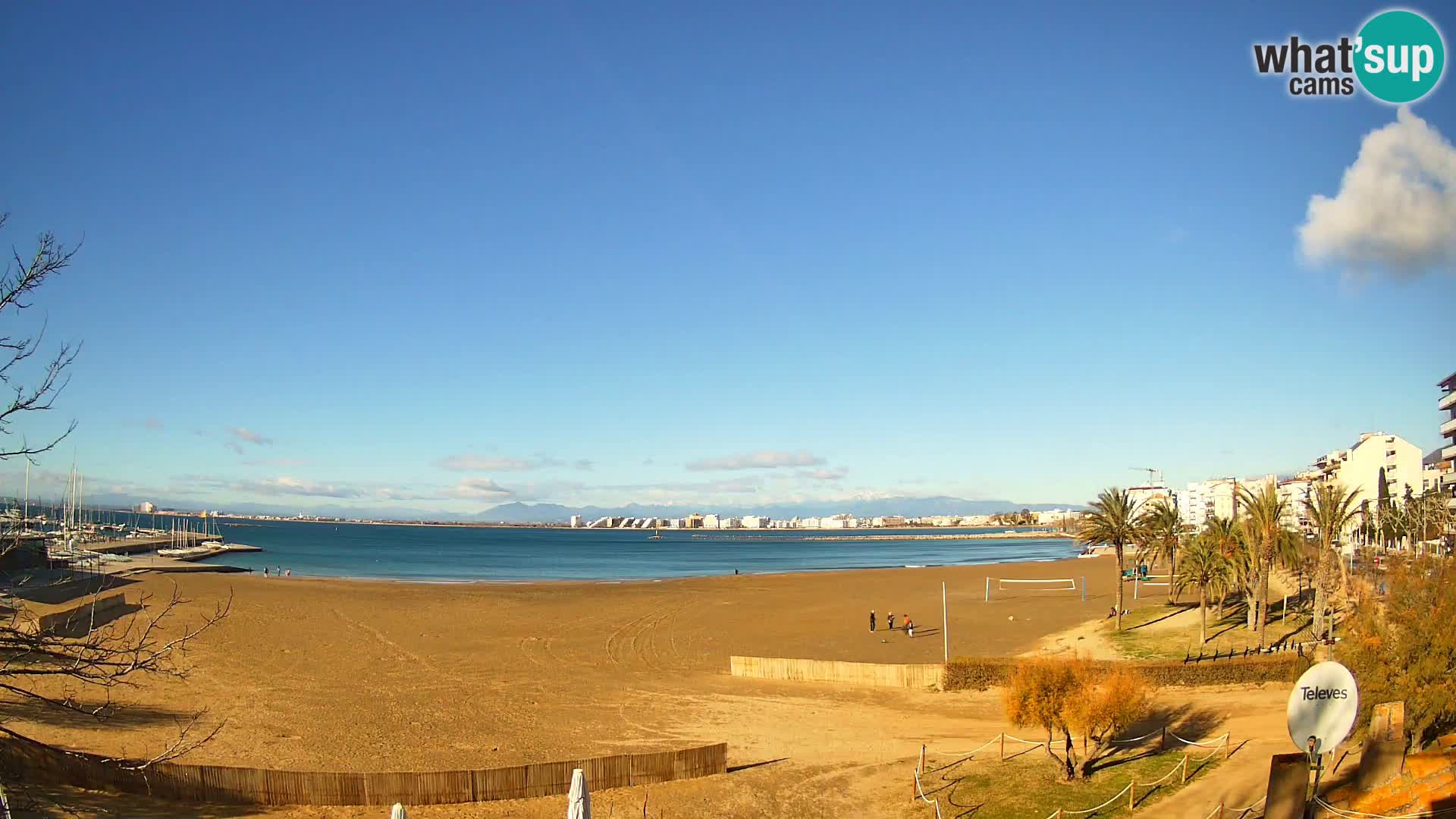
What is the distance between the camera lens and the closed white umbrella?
1107 centimetres

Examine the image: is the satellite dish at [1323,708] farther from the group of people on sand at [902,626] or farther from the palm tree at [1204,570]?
the group of people on sand at [902,626]

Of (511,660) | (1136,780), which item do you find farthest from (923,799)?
(511,660)

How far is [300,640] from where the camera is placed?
4206 cm

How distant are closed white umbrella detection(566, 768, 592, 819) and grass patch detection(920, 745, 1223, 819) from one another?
1002 centimetres

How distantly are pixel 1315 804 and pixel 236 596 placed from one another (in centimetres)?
6274

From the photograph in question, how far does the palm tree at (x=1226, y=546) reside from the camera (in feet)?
128

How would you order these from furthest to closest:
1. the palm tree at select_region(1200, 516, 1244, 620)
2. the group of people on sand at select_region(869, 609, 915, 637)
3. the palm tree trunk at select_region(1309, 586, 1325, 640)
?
the group of people on sand at select_region(869, 609, 915, 637) → the palm tree at select_region(1200, 516, 1244, 620) → the palm tree trunk at select_region(1309, 586, 1325, 640)

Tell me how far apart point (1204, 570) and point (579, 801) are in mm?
33742

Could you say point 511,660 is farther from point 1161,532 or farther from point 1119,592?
point 1161,532

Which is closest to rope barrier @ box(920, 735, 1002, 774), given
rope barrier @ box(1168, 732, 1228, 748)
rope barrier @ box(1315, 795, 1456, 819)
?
rope barrier @ box(1168, 732, 1228, 748)

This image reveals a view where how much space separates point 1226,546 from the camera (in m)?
41.0

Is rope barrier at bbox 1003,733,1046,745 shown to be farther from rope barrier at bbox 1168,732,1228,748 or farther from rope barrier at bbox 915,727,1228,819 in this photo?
rope barrier at bbox 1168,732,1228,748

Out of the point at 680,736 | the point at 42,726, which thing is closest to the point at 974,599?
the point at 680,736

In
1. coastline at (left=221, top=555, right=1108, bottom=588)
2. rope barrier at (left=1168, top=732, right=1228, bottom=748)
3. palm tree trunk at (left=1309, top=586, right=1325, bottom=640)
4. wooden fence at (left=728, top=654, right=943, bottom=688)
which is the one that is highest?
palm tree trunk at (left=1309, top=586, right=1325, bottom=640)
